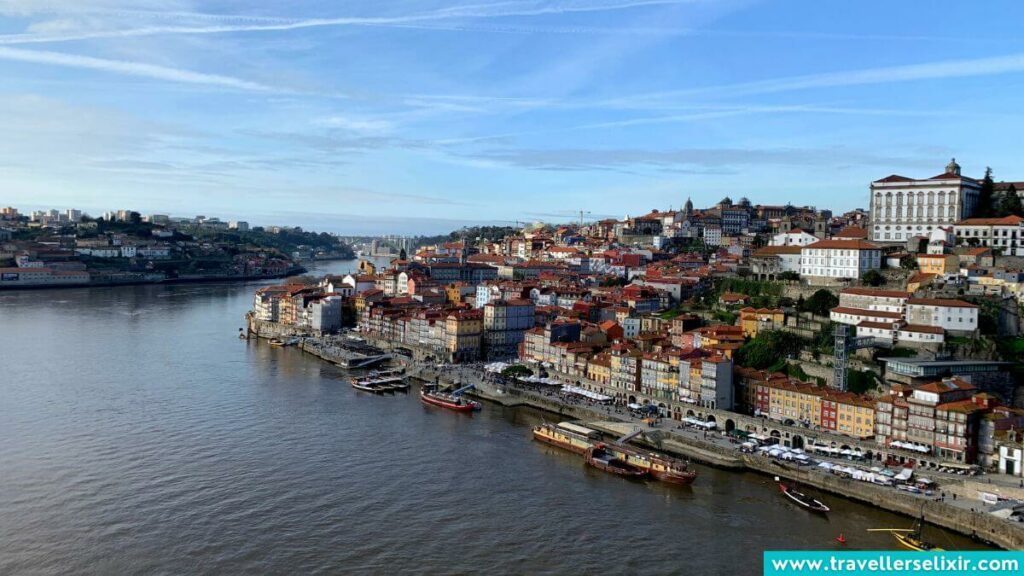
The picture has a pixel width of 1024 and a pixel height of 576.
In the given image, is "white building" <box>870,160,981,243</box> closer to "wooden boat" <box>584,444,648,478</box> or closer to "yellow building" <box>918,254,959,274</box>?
"yellow building" <box>918,254,959,274</box>

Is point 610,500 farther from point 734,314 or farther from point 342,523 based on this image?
point 734,314

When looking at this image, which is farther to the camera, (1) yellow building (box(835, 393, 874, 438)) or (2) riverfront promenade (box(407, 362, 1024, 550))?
(1) yellow building (box(835, 393, 874, 438))

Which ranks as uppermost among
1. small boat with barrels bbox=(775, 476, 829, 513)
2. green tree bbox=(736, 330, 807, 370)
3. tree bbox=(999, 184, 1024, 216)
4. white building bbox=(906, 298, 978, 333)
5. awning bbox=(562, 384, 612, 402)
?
tree bbox=(999, 184, 1024, 216)

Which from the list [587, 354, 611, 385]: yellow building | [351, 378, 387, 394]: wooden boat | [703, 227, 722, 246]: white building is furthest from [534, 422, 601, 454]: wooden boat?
[703, 227, 722, 246]: white building

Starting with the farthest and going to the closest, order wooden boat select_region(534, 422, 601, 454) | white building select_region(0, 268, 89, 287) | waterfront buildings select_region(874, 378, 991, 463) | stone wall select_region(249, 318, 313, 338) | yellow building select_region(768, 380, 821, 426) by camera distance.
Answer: white building select_region(0, 268, 89, 287) < stone wall select_region(249, 318, 313, 338) < yellow building select_region(768, 380, 821, 426) < wooden boat select_region(534, 422, 601, 454) < waterfront buildings select_region(874, 378, 991, 463)

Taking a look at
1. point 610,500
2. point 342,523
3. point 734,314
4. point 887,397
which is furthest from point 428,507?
point 734,314

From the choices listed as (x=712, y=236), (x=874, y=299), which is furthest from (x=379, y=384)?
(x=712, y=236)
